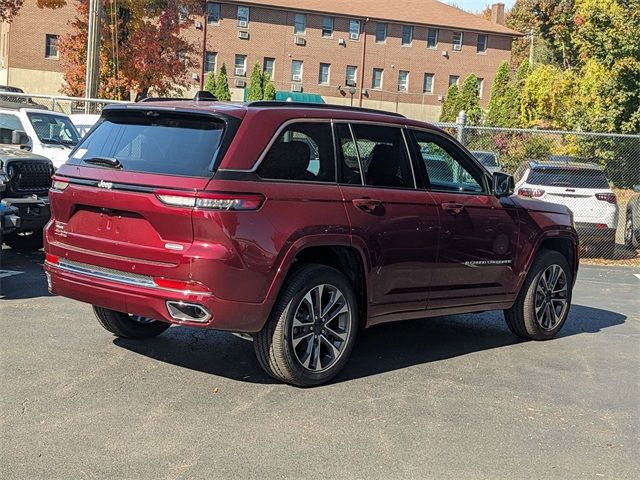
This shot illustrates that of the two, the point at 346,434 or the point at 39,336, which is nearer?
the point at 346,434

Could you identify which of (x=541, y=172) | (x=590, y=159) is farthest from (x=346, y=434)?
(x=590, y=159)

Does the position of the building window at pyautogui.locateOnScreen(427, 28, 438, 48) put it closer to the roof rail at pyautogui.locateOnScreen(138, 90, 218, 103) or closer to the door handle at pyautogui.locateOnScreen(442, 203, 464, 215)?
the door handle at pyautogui.locateOnScreen(442, 203, 464, 215)

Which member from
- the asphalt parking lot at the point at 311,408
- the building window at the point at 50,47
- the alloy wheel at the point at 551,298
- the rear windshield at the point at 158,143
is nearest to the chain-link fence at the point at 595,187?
the alloy wheel at the point at 551,298

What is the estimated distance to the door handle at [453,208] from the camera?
6.12m

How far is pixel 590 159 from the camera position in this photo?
16.6 meters

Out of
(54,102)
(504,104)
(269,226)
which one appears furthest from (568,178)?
(504,104)

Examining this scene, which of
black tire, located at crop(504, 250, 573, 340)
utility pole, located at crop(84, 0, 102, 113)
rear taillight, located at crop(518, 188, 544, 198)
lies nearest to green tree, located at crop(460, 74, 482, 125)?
utility pole, located at crop(84, 0, 102, 113)

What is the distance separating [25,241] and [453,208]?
6.58 meters

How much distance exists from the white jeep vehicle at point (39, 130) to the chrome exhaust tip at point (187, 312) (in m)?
8.52

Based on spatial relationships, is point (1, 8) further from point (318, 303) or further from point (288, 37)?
point (318, 303)

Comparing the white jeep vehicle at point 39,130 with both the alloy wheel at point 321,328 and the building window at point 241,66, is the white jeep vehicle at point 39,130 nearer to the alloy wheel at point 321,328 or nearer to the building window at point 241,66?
the alloy wheel at point 321,328

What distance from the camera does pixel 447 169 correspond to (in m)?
6.80

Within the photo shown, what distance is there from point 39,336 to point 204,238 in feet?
7.87

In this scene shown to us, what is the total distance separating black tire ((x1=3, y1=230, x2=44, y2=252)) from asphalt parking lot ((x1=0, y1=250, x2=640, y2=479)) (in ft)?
10.6
